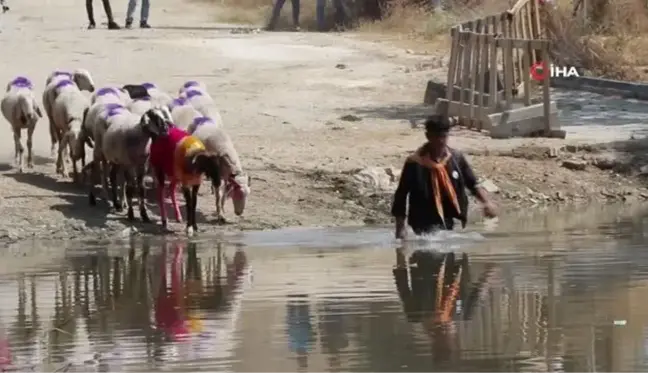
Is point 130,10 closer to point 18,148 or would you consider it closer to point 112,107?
point 18,148

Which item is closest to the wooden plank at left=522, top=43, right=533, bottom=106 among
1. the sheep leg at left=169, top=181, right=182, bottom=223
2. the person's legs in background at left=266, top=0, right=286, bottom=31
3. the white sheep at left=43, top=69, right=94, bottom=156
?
the white sheep at left=43, top=69, right=94, bottom=156

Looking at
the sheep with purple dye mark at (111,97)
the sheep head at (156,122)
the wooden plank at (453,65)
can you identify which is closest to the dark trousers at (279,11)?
the wooden plank at (453,65)

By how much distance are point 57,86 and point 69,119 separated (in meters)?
0.58

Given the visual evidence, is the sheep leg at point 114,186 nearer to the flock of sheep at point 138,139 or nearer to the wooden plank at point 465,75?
the flock of sheep at point 138,139

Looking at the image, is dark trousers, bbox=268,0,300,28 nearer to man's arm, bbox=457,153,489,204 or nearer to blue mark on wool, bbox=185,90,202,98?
blue mark on wool, bbox=185,90,202,98

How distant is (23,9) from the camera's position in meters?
44.0

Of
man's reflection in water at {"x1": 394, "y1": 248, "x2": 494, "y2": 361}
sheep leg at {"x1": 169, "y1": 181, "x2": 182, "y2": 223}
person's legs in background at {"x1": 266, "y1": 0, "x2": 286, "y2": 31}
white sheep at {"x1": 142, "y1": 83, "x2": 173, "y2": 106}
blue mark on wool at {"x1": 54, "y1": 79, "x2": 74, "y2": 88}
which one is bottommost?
sheep leg at {"x1": 169, "y1": 181, "x2": 182, "y2": 223}

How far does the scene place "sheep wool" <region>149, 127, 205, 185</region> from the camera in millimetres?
15477

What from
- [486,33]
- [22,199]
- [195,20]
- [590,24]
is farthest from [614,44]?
[195,20]

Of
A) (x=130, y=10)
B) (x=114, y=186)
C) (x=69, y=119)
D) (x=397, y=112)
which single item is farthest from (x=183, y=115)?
(x=130, y=10)

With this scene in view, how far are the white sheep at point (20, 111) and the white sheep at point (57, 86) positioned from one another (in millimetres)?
177

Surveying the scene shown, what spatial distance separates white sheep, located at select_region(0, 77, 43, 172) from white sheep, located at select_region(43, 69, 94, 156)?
0.18m

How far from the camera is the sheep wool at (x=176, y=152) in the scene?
15.5 m

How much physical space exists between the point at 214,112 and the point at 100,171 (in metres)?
1.62
